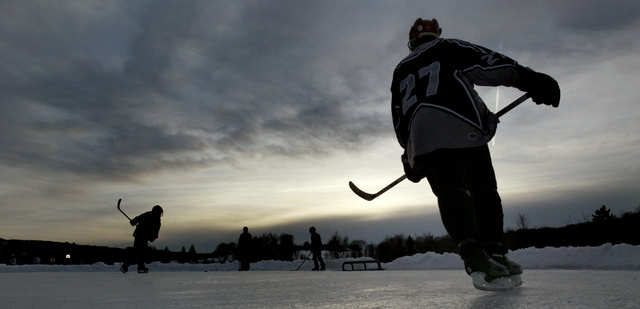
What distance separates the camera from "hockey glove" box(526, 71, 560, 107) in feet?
9.59

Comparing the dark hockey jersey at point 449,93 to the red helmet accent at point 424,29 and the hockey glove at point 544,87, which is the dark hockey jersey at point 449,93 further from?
the red helmet accent at point 424,29

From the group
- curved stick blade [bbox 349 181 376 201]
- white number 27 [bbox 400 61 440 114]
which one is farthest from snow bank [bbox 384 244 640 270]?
white number 27 [bbox 400 61 440 114]

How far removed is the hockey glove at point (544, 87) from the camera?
292cm

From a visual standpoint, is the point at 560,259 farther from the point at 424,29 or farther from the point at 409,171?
the point at 424,29

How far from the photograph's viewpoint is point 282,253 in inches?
1148

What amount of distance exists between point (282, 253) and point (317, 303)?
27.7 metres

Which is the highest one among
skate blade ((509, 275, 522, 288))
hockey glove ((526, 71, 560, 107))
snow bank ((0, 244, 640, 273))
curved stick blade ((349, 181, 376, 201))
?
hockey glove ((526, 71, 560, 107))

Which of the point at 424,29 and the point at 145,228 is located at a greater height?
the point at 424,29

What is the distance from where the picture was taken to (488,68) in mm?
2941

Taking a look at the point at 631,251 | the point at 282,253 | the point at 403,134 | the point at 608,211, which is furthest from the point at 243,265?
the point at 608,211

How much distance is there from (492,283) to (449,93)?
1184 mm

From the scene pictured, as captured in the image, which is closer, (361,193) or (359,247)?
(361,193)

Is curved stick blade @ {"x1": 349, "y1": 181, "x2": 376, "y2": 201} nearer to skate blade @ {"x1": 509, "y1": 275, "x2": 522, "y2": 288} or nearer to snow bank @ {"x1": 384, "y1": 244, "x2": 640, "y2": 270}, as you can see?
skate blade @ {"x1": 509, "y1": 275, "x2": 522, "y2": 288}

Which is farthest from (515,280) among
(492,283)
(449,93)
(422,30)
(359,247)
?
(359,247)
